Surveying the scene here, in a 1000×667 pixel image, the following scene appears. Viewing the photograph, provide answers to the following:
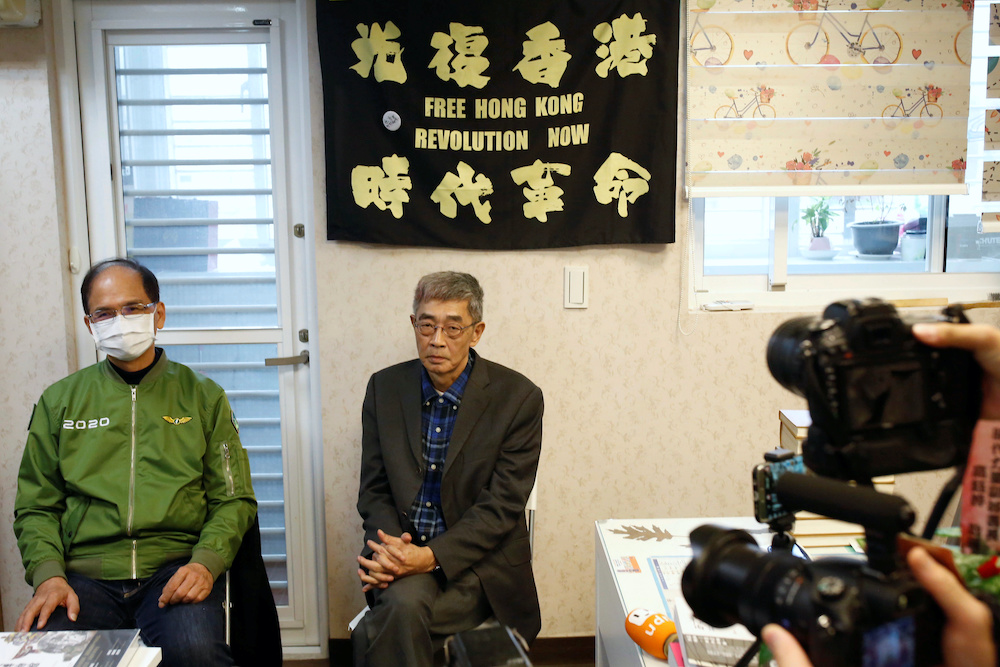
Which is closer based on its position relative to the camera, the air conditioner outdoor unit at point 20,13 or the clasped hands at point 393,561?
the clasped hands at point 393,561

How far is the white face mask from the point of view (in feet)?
6.33

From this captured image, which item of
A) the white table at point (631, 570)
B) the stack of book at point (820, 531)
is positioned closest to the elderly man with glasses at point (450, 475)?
the white table at point (631, 570)

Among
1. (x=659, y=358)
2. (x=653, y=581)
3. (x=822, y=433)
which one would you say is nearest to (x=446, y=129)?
(x=659, y=358)

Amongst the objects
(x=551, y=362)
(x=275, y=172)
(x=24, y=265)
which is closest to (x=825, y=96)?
(x=551, y=362)

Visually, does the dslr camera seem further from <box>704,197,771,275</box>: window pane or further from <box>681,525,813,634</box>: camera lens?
<box>704,197,771,275</box>: window pane

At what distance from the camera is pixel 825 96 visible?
7.79 feet

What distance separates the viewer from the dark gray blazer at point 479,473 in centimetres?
196

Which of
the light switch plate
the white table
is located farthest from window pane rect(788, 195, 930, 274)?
the white table

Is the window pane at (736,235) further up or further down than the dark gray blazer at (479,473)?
further up

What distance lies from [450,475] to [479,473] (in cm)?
8

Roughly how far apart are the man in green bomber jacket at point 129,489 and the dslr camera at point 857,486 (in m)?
1.46

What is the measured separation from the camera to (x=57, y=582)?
5.92ft

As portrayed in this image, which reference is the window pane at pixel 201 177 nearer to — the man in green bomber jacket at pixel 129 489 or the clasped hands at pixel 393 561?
the man in green bomber jacket at pixel 129 489

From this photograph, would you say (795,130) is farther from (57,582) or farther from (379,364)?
(57,582)
